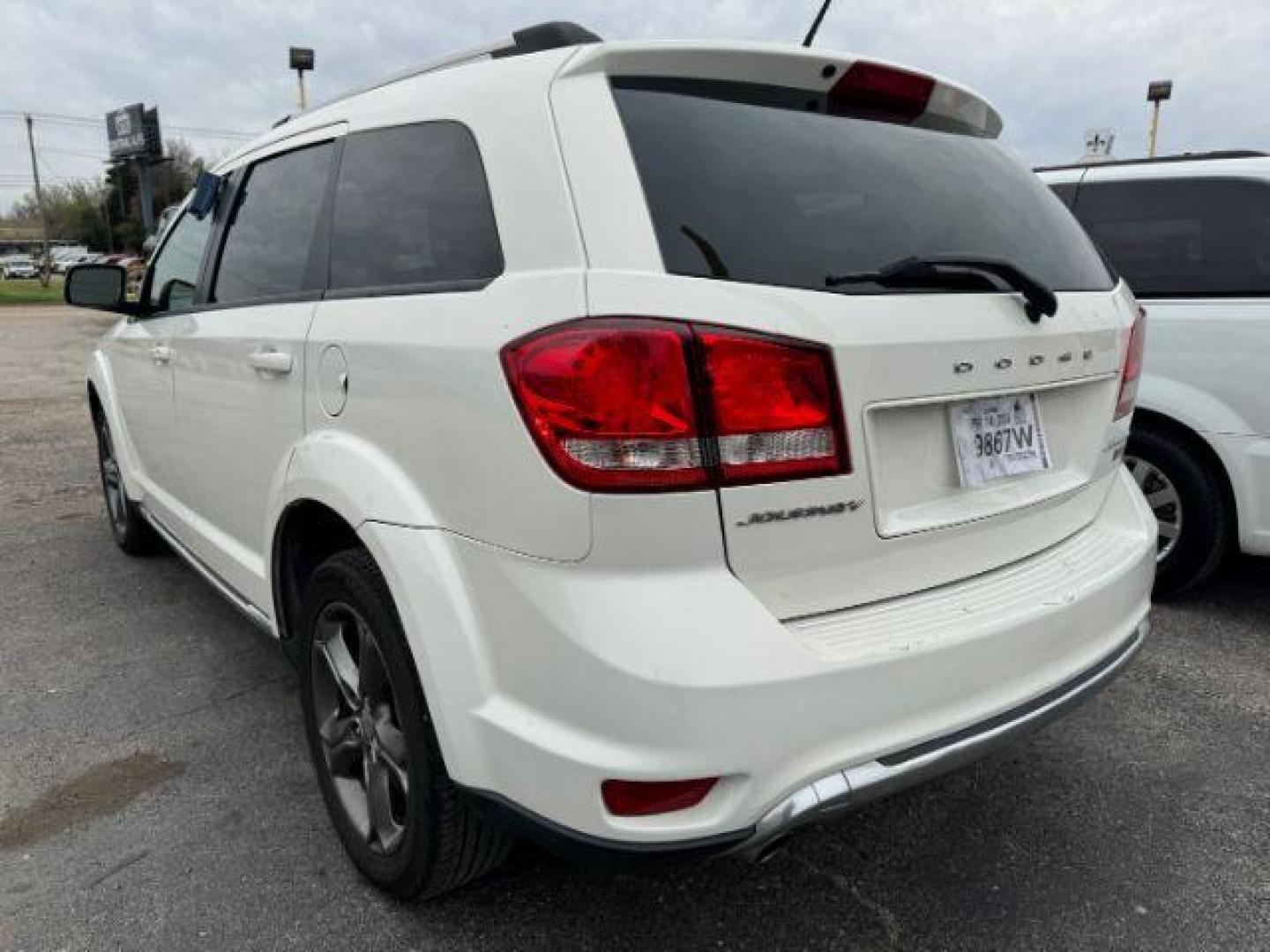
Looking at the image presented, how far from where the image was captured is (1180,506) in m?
3.94

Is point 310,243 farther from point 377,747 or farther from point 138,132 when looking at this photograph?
point 138,132

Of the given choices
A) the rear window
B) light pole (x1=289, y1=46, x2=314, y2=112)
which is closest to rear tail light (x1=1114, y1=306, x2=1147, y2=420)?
the rear window

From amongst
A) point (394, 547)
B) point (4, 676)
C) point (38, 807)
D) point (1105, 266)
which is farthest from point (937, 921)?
point (4, 676)

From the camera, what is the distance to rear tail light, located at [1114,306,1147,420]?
7.65 feet

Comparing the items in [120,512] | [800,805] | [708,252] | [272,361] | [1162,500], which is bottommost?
[120,512]

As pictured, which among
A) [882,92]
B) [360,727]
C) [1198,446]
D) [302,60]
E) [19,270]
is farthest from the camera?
[19,270]

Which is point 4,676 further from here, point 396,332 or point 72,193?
point 72,193

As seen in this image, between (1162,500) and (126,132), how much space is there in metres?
44.9

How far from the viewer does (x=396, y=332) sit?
6.30ft

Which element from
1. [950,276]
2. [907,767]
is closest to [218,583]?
[907,767]

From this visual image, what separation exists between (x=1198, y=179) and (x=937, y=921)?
11.0ft

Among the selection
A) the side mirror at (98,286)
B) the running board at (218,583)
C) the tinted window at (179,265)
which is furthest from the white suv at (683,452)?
the side mirror at (98,286)

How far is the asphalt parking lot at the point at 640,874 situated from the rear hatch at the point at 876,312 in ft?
2.21

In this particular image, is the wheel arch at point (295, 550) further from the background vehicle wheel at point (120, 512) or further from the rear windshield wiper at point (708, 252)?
the background vehicle wheel at point (120, 512)
